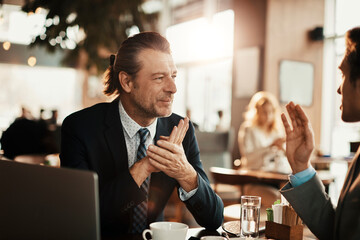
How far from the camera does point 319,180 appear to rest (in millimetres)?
1266

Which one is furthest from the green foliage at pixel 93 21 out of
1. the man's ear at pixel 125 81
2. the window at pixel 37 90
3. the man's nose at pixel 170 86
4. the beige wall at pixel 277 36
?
the window at pixel 37 90

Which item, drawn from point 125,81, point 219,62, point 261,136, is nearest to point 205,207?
point 125,81

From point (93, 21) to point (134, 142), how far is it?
11.2 ft

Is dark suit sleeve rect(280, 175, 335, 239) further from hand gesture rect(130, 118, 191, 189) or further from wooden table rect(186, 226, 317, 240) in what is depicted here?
hand gesture rect(130, 118, 191, 189)

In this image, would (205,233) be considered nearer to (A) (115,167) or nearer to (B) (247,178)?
(A) (115,167)

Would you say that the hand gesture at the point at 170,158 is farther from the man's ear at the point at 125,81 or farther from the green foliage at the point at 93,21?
the green foliage at the point at 93,21

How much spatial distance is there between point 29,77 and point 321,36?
799cm

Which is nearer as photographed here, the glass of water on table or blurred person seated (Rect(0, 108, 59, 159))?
the glass of water on table

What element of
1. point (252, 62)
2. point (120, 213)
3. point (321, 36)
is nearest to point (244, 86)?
point (252, 62)

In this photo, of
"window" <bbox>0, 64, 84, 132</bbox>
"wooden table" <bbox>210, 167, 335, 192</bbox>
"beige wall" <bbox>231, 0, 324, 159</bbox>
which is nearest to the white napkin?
"wooden table" <bbox>210, 167, 335, 192</bbox>

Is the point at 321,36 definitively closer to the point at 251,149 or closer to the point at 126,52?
the point at 251,149

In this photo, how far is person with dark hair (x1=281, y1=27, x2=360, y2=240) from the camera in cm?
110

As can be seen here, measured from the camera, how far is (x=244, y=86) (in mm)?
6660

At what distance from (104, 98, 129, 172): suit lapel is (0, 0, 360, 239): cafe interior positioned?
0.52m
